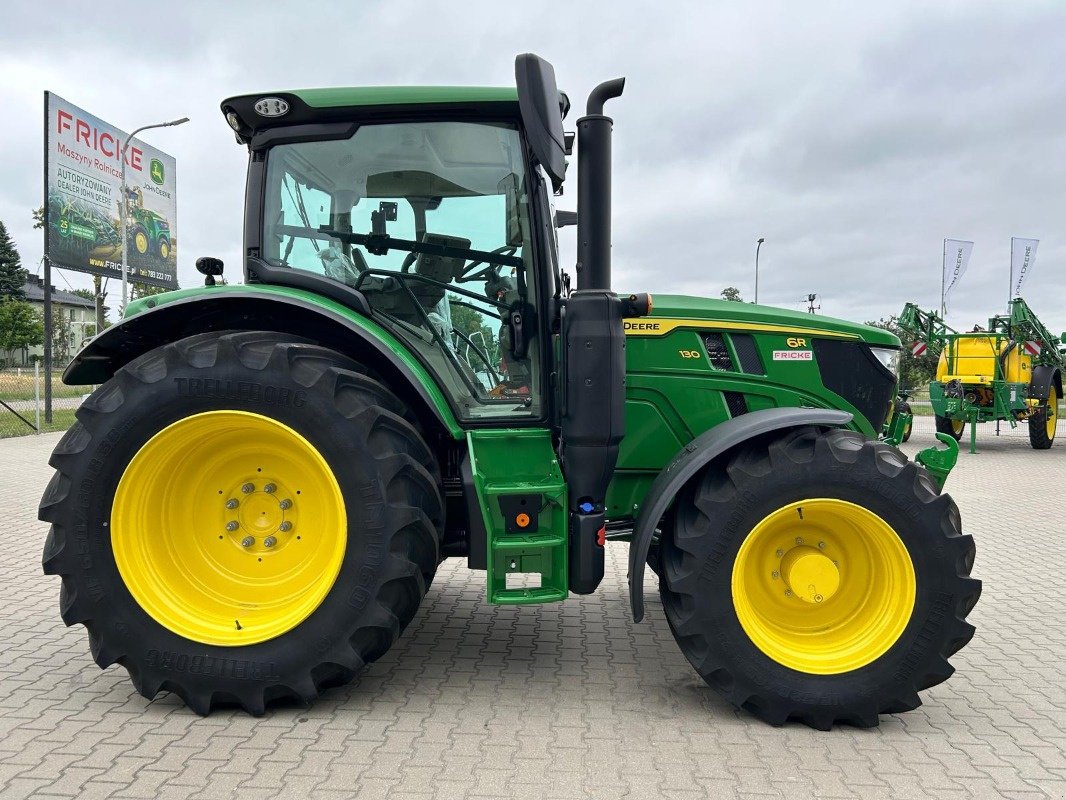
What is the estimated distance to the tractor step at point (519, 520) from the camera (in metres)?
3.15

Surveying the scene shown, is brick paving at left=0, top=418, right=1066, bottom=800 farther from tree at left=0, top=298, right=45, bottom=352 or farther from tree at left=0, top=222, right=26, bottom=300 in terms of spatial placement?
tree at left=0, top=222, right=26, bottom=300

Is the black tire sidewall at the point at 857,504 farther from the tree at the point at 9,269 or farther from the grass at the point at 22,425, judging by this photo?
the tree at the point at 9,269

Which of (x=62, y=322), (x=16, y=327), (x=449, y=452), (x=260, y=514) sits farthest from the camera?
(x=62, y=322)

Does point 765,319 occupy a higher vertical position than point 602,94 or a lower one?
lower

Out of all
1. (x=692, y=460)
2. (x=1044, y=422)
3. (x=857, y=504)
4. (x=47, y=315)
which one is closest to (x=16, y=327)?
(x=47, y=315)

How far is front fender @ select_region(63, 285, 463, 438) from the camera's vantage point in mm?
3195

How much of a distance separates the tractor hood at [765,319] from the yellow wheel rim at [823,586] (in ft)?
3.02

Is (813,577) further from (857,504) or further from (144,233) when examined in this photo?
(144,233)

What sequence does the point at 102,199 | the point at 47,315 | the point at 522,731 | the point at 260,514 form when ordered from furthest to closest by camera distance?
the point at 102,199 → the point at 47,315 → the point at 260,514 → the point at 522,731

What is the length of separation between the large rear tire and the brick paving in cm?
23

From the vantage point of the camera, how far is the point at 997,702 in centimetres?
332

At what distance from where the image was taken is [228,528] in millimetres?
3293

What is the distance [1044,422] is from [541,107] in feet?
48.9

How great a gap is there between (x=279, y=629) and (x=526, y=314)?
1608 millimetres
